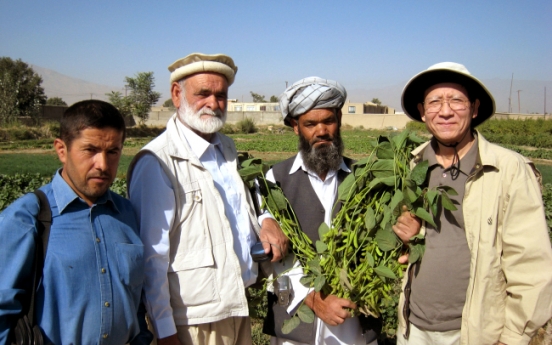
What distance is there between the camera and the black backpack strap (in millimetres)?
1520

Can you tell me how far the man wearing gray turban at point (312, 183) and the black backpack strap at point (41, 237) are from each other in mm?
1244

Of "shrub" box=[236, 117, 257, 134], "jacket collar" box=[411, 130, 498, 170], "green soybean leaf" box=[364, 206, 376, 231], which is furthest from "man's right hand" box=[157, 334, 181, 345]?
"shrub" box=[236, 117, 257, 134]

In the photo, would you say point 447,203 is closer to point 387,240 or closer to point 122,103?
point 387,240

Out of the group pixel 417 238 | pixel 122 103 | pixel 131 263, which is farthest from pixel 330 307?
pixel 122 103

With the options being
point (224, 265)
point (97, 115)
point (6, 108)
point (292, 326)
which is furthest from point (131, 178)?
point (6, 108)

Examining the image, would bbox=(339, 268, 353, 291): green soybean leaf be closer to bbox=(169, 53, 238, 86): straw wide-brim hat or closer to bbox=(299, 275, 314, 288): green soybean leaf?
bbox=(299, 275, 314, 288): green soybean leaf

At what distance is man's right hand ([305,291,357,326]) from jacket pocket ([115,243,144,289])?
3.15 ft

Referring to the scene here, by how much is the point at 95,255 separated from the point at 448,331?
1628 mm

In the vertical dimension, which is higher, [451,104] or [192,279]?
[451,104]

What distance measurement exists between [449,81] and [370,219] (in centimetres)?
78

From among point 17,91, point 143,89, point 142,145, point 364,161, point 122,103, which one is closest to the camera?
point 364,161

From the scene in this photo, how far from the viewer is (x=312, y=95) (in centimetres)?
259

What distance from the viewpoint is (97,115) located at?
68.4 inches

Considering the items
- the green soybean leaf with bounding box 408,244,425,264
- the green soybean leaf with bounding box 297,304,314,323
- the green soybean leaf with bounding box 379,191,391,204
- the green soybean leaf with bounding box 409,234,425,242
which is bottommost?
the green soybean leaf with bounding box 297,304,314,323
